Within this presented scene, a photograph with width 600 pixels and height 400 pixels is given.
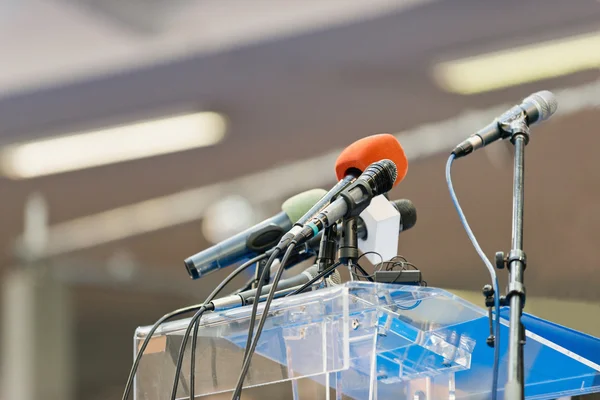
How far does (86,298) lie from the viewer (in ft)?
12.0

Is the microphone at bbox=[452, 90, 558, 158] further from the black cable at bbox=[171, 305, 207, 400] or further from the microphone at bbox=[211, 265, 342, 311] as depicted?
the black cable at bbox=[171, 305, 207, 400]

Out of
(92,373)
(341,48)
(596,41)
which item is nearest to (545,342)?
(596,41)

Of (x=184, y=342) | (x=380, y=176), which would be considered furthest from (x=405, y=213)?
(x=184, y=342)

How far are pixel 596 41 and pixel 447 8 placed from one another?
0.70 meters

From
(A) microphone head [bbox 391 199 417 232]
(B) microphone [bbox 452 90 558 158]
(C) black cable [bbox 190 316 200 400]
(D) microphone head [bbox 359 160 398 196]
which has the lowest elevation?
(C) black cable [bbox 190 316 200 400]

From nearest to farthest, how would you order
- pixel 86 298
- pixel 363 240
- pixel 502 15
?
1. pixel 363 240
2. pixel 502 15
3. pixel 86 298

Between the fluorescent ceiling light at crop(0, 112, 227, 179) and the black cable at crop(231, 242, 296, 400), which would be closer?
the black cable at crop(231, 242, 296, 400)

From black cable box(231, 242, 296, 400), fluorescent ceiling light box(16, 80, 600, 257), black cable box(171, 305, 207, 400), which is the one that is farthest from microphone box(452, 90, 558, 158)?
fluorescent ceiling light box(16, 80, 600, 257)

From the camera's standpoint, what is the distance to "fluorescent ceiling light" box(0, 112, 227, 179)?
144 inches

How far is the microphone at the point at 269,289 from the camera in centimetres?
113

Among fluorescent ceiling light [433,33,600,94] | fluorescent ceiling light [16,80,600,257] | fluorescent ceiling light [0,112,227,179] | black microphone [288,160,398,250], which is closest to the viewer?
black microphone [288,160,398,250]

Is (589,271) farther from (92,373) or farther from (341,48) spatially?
(92,373)

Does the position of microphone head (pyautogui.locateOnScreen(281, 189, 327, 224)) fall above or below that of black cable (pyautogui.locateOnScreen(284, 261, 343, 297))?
above

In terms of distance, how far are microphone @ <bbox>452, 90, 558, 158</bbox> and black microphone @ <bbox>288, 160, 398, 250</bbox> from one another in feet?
0.43
